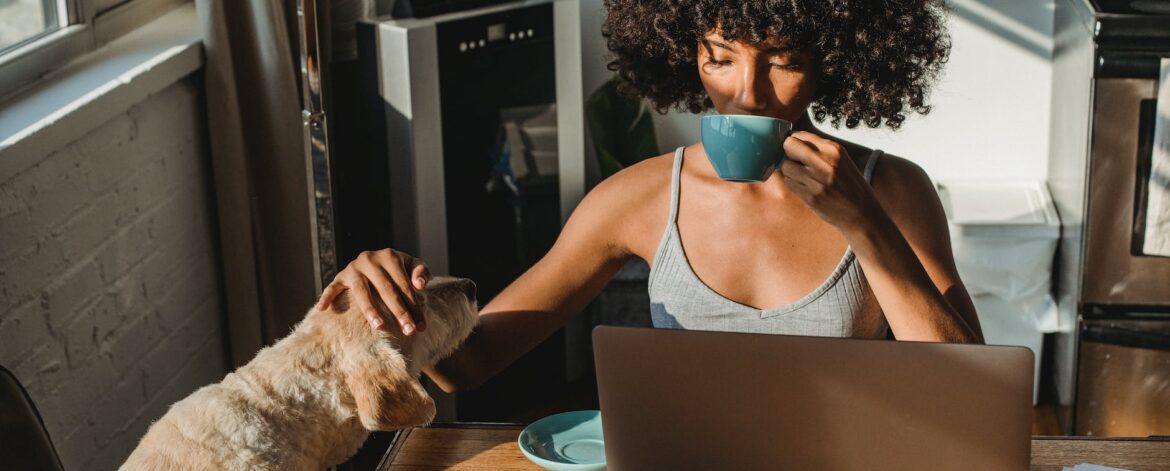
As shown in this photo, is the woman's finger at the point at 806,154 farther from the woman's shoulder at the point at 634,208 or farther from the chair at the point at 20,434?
the chair at the point at 20,434

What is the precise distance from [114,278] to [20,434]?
0.96 meters

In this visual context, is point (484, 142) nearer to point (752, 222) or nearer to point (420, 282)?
point (752, 222)

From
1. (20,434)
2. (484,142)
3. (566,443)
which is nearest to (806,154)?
(566,443)

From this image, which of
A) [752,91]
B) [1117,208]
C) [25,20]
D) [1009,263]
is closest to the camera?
[752,91]

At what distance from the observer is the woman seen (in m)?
1.40

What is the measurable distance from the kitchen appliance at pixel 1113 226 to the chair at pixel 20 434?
7.82 feet

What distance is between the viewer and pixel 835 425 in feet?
3.25

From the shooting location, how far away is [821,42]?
1535 mm

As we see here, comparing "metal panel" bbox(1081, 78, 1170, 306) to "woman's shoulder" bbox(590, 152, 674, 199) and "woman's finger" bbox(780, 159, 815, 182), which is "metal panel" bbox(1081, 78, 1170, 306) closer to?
"woman's shoulder" bbox(590, 152, 674, 199)

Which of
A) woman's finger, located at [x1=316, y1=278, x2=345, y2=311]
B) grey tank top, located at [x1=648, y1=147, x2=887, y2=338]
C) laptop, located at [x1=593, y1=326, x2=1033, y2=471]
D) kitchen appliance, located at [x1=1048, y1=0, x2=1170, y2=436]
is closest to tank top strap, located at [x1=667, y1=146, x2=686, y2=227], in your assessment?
grey tank top, located at [x1=648, y1=147, x2=887, y2=338]

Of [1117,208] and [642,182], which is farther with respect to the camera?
[1117,208]

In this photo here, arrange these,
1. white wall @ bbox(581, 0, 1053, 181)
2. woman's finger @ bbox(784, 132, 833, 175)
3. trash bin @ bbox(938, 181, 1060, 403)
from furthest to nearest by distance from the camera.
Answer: white wall @ bbox(581, 0, 1053, 181)
trash bin @ bbox(938, 181, 1060, 403)
woman's finger @ bbox(784, 132, 833, 175)

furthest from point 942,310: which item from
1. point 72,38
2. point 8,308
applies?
point 72,38

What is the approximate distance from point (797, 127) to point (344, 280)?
2.16 feet
